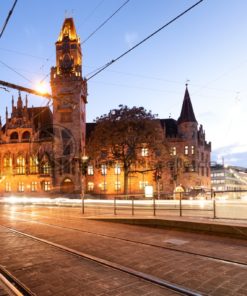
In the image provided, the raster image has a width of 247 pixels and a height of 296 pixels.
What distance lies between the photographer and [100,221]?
14797 mm

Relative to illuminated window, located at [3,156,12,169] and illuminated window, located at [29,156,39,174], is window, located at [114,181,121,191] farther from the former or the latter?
illuminated window, located at [3,156,12,169]

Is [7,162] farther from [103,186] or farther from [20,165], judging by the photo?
[103,186]

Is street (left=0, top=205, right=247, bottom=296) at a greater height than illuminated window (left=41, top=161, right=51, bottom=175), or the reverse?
illuminated window (left=41, top=161, right=51, bottom=175)

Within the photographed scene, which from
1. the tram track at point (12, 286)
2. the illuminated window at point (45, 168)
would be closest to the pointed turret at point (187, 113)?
the illuminated window at point (45, 168)

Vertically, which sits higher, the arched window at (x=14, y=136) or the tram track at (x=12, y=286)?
the arched window at (x=14, y=136)

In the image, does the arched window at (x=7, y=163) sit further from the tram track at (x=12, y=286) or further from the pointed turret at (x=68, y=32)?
the tram track at (x=12, y=286)

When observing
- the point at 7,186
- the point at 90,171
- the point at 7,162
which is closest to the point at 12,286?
the point at 90,171

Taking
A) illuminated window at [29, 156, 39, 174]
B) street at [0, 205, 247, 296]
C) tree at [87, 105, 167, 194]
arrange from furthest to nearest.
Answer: illuminated window at [29, 156, 39, 174], tree at [87, 105, 167, 194], street at [0, 205, 247, 296]

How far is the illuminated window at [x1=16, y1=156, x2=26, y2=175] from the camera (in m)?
53.2

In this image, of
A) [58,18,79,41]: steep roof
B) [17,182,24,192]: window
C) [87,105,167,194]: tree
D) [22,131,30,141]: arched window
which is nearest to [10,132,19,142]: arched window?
[22,131,30,141]: arched window

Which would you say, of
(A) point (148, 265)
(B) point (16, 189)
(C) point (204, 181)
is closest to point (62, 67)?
(B) point (16, 189)

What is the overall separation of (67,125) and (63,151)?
4612mm

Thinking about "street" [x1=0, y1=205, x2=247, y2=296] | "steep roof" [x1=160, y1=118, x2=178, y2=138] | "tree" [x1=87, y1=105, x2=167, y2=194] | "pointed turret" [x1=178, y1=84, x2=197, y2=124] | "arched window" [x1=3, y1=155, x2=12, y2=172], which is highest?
"pointed turret" [x1=178, y1=84, x2=197, y2=124]

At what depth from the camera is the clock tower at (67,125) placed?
5019 centimetres
